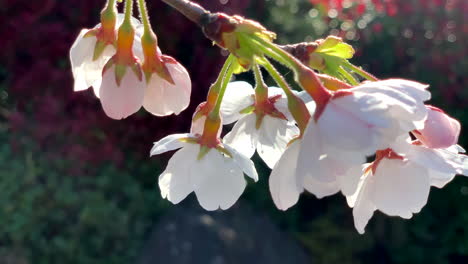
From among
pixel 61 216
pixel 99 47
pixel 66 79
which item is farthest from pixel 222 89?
pixel 66 79

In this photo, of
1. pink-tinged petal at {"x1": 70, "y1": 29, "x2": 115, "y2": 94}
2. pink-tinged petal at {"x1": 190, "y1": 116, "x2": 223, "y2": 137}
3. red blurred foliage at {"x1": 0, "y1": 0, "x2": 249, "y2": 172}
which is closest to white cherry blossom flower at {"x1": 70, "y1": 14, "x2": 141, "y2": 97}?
pink-tinged petal at {"x1": 70, "y1": 29, "x2": 115, "y2": 94}

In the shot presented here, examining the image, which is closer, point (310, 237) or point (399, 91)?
point (399, 91)

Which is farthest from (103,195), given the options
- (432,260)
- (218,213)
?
(432,260)

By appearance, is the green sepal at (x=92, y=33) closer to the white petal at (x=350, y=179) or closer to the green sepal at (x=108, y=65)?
the green sepal at (x=108, y=65)

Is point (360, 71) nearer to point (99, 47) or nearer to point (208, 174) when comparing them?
point (208, 174)

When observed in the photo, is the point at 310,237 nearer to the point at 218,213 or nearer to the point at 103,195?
the point at 218,213

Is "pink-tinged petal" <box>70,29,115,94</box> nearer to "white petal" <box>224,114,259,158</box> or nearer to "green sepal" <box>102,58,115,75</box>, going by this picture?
"green sepal" <box>102,58,115,75</box>
